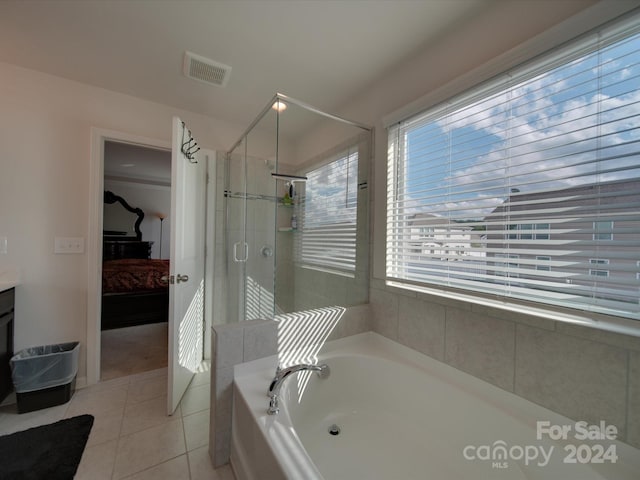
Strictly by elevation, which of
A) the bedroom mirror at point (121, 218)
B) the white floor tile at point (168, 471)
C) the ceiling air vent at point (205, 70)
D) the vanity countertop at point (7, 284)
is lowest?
the white floor tile at point (168, 471)

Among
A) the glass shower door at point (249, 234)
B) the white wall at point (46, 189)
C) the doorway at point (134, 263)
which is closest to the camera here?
the white wall at point (46, 189)

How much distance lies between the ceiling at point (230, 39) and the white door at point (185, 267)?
51cm

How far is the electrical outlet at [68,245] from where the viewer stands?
1.95 m

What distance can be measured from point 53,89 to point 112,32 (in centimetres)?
88

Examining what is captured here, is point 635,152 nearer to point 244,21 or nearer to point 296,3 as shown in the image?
point 296,3

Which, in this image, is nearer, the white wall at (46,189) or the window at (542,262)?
the window at (542,262)

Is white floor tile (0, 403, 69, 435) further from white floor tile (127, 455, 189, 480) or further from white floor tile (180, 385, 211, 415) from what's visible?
white floor tile (127, 455, 189, 480)

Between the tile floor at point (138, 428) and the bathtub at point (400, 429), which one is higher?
the bathtub at point (400, 429)

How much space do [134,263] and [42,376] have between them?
2627 millimetres

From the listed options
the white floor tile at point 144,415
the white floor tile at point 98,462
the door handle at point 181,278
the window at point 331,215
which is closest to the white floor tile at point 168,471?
the white floor tile at point 98,462

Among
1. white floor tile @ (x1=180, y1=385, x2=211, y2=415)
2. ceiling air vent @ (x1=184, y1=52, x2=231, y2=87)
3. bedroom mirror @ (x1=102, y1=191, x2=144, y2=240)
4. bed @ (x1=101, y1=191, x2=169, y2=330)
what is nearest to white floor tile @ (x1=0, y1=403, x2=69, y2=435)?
white floor tile @ (x1=180, y1=385, x2=211, y2=415)

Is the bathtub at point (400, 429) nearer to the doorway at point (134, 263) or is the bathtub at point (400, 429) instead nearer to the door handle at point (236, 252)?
the door handle at point (236, 252)

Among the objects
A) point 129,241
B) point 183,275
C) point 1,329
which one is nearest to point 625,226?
point 183,275

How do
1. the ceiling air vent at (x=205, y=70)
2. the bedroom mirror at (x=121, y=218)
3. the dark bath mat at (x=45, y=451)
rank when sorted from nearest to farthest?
the dark bath mat at (x=45, y=451), the ceiling air vent at (x=205, y=70), the bedroom mirror at (x=121, y=218)
